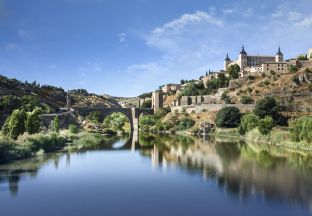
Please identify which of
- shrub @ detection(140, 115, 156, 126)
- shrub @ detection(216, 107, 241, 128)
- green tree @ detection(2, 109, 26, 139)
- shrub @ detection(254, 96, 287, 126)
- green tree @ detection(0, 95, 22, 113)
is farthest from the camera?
shrub @ detection(140, 115, 156, 126)

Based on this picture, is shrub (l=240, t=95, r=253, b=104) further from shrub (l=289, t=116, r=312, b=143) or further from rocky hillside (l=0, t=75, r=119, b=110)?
rocky hillside (l=0, t=75, r=119, b=110)

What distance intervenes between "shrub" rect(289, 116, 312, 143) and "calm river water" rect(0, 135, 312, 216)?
4779 mm

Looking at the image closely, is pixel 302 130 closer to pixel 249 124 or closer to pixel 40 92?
pixel 249 124

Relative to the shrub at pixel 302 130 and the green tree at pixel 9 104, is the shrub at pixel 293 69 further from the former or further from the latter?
the green tree at pixel 9 104

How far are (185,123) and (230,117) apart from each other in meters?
13.9

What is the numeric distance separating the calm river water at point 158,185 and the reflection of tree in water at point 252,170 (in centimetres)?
5

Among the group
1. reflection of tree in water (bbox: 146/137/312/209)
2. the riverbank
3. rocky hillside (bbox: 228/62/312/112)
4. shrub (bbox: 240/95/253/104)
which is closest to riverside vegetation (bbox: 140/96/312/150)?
reflection of tree in water (bbox: 146/137/312/209)

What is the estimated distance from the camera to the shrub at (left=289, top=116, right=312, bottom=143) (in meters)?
42.5

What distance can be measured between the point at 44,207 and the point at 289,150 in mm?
30970

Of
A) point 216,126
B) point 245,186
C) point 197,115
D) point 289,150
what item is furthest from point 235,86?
point 245,186

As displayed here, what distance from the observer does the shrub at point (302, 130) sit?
139 ft

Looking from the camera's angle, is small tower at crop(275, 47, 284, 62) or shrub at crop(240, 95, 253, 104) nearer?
shrub at crop(240, 95, 253, 104)

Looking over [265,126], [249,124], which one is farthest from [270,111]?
[265,126]

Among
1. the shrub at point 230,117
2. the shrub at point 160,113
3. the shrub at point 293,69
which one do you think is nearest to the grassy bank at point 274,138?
the shrub at point 230,117
